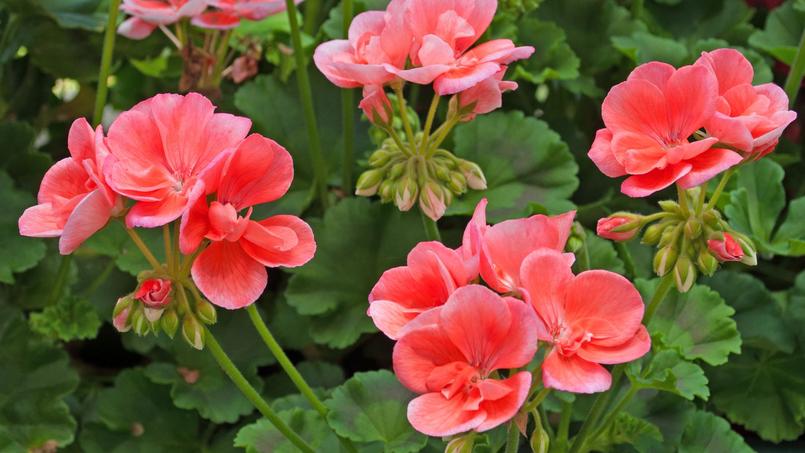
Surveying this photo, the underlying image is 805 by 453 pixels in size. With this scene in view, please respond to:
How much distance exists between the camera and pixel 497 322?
661 millimetres

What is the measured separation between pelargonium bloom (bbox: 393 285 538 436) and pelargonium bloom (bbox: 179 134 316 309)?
5.6 inches

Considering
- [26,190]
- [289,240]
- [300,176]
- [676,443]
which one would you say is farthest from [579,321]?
[26,190]

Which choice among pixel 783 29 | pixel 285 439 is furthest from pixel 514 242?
pixel 783 29

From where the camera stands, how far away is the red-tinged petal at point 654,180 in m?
0.74

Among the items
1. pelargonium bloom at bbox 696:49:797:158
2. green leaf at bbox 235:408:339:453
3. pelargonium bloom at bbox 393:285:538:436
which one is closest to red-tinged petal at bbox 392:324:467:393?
pelargonium bloom at bbox 393:285:538:436

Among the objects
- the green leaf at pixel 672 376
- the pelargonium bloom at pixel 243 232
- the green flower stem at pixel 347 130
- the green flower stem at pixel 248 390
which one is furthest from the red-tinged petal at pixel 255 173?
the green flower stem at pixel 347 130

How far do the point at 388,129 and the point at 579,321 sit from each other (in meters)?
0.29

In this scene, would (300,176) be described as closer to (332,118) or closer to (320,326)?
(332,118)

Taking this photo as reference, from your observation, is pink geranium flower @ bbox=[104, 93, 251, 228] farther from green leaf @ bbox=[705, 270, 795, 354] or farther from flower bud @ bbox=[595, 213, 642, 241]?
green leaf @ bbox=[705, 270, 795, 354]

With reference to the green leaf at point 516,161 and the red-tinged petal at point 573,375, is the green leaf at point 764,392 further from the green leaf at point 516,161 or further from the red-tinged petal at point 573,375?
the red-tinged petal at point 573,375

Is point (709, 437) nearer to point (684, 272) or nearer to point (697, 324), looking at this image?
point (697, 324)

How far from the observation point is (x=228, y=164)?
73 centimetres

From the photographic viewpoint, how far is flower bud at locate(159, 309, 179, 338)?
773 mm

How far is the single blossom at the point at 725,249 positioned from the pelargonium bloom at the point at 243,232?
29 cm
